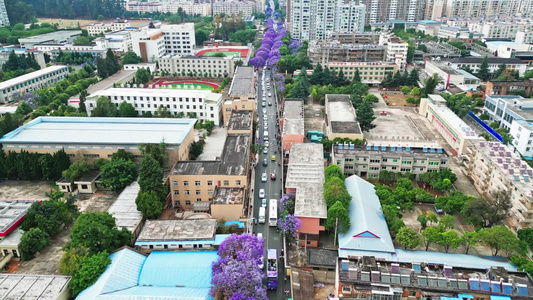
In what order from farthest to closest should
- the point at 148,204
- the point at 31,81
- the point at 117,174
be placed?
the point at 31,81 < the point at 117,174 < the point at 148,204

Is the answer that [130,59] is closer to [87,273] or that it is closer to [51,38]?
[51,38]

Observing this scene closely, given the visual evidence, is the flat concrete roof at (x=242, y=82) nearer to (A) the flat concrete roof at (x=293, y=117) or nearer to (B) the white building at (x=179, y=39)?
(A) the flat concrete roof at (x=293, y=117)

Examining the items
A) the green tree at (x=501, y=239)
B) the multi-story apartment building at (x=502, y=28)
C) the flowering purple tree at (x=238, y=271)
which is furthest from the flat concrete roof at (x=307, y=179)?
the multi-story apartment building at (x=502, y=28)

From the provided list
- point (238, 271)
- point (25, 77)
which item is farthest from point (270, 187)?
point (25, 77)

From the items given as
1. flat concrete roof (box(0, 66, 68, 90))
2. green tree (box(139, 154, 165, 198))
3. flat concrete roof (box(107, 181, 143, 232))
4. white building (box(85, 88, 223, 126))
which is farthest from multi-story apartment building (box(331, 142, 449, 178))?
flat concrete roof (box(0, 66, 68, 90))

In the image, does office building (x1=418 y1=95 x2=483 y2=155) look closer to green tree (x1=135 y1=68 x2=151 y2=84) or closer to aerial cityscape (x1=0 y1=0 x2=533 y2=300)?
aerial cityscape (x1=0 y1=0 x2=533 y2=300)

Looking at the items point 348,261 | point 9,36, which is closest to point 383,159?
point 348,261

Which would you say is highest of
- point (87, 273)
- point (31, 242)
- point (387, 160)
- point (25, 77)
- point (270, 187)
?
→ point (25, 77)
